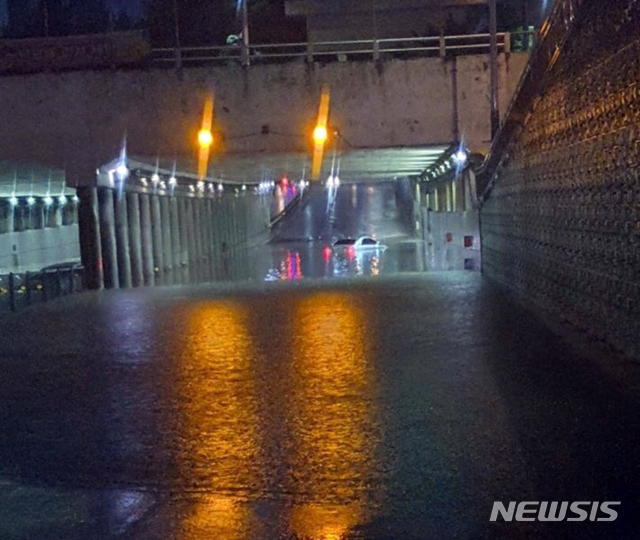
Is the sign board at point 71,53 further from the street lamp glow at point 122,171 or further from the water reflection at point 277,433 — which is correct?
the water reflection at point 277,433

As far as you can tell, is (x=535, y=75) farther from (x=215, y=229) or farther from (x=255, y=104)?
(x=215, y=229)

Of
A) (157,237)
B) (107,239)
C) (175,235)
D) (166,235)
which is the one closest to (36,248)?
(175,235)

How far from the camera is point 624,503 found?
644 centimetres

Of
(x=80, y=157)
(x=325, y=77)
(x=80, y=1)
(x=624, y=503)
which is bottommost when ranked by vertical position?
(x=624, y=503)

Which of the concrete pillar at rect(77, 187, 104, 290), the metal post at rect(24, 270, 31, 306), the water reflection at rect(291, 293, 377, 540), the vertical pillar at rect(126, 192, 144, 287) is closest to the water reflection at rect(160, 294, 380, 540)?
the water reflection at rect(291, 293, 377, 540)

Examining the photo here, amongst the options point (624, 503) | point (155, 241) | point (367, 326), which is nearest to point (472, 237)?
point (367, 326)

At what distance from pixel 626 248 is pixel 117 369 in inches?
253

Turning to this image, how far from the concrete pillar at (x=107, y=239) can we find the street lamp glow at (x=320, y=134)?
703 cm

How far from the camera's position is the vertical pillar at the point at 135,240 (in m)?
34.4

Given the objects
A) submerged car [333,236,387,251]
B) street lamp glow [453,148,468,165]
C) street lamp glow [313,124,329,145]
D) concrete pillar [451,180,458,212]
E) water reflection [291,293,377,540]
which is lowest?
water reflection [291,293,377,540]

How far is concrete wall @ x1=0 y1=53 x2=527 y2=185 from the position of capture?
25.9 metres

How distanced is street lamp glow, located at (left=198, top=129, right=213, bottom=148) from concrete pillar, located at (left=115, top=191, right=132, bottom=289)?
245 inches

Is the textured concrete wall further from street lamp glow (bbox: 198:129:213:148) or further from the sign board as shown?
the sign board

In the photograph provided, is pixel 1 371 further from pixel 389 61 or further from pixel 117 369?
pixel 389 61
